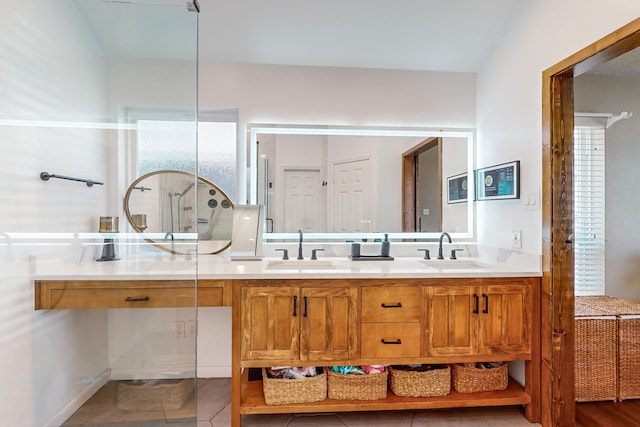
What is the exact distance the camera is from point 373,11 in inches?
81.8

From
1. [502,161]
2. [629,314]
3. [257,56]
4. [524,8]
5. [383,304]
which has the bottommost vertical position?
[629,314]

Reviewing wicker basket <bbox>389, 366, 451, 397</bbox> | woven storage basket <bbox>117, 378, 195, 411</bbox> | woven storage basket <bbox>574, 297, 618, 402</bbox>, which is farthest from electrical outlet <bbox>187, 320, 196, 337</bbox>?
woven storage basket <bbox>574, 297, 618, 402</bbox>

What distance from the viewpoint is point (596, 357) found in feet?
6.75

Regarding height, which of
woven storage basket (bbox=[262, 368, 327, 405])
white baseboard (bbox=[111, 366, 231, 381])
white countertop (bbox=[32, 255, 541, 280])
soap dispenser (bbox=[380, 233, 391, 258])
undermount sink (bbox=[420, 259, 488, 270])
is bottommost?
white baseboard (bbox=[111, 366, 231, 381])

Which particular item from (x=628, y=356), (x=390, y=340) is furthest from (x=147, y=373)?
(x=628, y=356)

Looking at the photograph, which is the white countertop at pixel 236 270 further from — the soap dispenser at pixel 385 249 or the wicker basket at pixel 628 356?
the wicker basket at pixel 628 356

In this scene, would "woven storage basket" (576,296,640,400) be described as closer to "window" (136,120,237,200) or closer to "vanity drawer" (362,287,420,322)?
"vanity drawer" (362,287,420,322)

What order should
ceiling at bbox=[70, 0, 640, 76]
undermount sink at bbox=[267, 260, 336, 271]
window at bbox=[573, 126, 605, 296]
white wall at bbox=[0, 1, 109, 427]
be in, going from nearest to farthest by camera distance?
white wall at bbox=[0, 1, 109, 427] → ceiling at bbox=[70, 0, 640, 76] → undermount sink at bbox=[267, 260, 336, 271] → window at bbox=[573, 126, 605, 296]

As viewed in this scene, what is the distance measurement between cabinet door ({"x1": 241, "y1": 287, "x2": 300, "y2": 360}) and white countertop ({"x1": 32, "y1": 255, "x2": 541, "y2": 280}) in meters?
0.10

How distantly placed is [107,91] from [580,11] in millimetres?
2577

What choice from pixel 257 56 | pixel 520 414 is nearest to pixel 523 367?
pixel 520 414

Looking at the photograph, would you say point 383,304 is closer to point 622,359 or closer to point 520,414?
point 520,414

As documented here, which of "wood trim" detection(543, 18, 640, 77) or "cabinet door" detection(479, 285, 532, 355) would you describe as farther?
"cabinet door" detection(479, 285, 532, 355)

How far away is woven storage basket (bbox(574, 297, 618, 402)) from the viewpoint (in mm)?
2047
